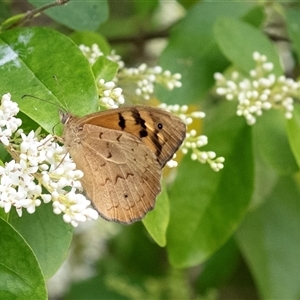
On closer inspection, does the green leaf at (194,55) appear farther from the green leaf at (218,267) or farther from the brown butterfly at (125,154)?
the green leaf at (218,267)

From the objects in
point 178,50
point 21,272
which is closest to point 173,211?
point 178,50

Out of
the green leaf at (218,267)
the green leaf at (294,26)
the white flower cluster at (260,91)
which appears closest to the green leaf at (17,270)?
the white flower cluster at (260,91)

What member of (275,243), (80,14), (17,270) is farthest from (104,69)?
(275,243)

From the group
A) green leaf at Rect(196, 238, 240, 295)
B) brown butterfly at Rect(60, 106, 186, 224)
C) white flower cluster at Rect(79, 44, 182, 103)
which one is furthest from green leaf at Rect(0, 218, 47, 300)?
green leaf at Rect(196, 238, 240, 295)

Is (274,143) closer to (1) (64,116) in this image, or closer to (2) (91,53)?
(2) (91,53)

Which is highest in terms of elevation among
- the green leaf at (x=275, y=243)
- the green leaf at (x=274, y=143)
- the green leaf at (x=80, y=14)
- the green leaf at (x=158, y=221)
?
the green leaf at (x=80, y=14)

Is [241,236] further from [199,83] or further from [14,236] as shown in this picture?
[14,236]
